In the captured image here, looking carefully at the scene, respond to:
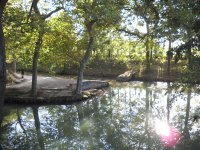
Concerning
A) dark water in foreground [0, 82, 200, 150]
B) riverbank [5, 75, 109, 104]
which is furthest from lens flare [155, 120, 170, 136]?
riverbank [5, 75, 109, 104]

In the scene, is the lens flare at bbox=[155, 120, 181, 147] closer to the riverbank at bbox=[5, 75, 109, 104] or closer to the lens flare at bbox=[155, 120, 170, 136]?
the lens flare at bbox=[155, 120, 170, 136]

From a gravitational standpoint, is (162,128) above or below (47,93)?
below

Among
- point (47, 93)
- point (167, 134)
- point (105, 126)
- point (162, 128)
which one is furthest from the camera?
point (47, 93)

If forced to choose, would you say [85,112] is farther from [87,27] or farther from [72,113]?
[87,27]

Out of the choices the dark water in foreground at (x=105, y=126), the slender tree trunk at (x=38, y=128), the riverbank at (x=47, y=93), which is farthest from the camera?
the riverbank at (x=47, y=93)

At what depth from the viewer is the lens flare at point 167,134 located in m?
14.7

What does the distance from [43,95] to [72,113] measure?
467 centimetres

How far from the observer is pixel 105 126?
18.5m

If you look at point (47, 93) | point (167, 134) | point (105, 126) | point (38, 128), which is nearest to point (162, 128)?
point (167, 134)

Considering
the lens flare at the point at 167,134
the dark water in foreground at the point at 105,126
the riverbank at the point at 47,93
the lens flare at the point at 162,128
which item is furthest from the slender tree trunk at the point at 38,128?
the lens flare at the point at 162,128

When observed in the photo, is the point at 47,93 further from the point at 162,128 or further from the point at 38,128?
the point at 162,128

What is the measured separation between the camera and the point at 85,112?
2256cm

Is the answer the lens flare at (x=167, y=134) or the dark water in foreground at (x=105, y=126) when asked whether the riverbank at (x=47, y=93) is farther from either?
the lens flare at (x=167, y=134)

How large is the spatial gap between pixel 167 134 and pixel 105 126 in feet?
12.7
